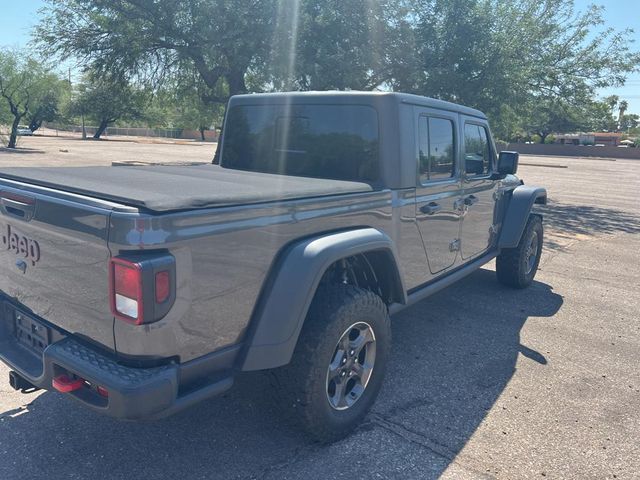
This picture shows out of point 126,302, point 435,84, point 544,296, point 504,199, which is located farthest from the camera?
point 435,84

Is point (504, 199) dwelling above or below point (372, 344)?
above

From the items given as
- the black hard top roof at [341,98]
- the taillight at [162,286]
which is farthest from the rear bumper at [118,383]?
the black hard top roof at [341,98]

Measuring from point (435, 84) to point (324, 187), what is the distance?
409 inches

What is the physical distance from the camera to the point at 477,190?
4.71 meters

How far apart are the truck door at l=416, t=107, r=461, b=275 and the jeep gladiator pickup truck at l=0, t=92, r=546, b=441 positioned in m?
0.02

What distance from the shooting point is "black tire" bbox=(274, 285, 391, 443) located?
2748mm

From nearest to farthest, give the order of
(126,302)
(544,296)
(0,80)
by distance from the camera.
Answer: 1. (126,302)
2. (544,296)
3. (0,80)

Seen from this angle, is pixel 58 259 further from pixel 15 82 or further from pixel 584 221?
pixel 15 82

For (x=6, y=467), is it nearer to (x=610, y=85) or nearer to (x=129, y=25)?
(x=129, y=25)

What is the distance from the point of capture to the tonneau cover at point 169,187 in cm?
222

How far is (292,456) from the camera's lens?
9.46 feet

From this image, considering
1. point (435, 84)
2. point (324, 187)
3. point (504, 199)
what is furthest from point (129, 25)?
point (324, 187)

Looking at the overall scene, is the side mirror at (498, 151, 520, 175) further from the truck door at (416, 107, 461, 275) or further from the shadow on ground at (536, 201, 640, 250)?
the shadow on ground at (536, 201, 640, 250)

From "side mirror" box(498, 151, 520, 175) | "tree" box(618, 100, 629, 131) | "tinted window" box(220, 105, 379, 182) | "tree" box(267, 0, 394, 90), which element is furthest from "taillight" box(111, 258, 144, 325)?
"tree" box(618, 100, 629, 131)
